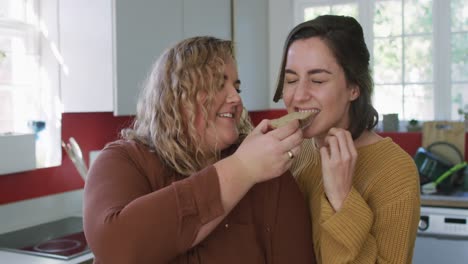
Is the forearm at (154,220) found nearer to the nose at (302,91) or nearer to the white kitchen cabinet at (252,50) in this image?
the nose at (302,91)

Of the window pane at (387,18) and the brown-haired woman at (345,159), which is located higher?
the window pane at (387,18)

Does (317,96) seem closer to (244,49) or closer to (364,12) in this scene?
(244,49)

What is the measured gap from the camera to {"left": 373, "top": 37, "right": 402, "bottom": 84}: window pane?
12.0 feet

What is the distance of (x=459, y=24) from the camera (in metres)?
3.47

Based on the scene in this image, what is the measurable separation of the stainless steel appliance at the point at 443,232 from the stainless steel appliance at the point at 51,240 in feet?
6.12

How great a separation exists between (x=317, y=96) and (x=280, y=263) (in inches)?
17.8

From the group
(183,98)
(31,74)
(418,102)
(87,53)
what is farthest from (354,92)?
(418,102)

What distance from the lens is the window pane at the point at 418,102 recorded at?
359cm

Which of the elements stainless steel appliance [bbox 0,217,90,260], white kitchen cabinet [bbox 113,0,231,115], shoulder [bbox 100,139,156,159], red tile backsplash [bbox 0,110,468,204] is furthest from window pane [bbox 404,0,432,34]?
shoulder [bbox 100,139,156,159]

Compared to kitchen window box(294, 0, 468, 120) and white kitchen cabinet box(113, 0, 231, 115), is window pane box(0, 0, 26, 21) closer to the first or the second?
white kitchen cabinet box(113, 0, 231, 115)

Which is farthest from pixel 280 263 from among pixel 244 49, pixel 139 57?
pixel 244 49

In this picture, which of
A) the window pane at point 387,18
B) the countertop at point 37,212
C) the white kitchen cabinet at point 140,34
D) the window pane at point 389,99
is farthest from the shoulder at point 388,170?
the window pane at point 387,18

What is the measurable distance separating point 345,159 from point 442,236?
1927mm

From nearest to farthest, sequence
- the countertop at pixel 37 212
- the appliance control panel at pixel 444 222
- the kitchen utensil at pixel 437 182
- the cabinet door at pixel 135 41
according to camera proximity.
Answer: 1. the countertop at pixel 37 212
2. the cabinet door at pixel 135 41
3. the appliance control panel at pixel 444 222
4. the kitchen utensil at pixel 437 182
